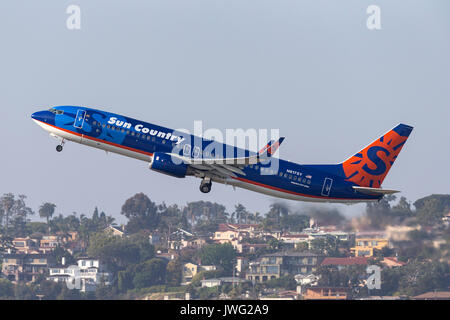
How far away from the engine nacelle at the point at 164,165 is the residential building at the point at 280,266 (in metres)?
52.2

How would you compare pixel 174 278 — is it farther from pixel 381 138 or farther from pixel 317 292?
pixel 381 138

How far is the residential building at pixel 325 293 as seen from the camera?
398 ft

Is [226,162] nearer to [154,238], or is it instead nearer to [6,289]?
[6,289]

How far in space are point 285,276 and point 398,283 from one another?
1810 centimetres

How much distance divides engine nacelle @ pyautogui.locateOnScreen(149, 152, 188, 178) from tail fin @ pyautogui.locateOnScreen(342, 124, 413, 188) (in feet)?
60.8

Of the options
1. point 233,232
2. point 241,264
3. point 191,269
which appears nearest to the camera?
point 191,269

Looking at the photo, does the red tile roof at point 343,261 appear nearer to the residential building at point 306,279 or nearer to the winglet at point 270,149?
the residential building at point 306,279

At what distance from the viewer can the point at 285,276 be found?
131875mm

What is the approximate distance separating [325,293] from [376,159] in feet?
113

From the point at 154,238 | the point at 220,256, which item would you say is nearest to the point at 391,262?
the point at 220,256

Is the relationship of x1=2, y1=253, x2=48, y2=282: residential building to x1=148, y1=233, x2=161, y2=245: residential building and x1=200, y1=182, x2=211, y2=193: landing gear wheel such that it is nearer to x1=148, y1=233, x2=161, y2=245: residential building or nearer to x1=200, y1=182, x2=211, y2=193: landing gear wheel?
x1=148, y1=233, x2=161, y2=245: residential building

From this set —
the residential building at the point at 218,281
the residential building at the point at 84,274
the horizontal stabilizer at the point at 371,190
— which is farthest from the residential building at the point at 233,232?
the horizontal stabilizer at the point at 371,190

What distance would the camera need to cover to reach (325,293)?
122 m

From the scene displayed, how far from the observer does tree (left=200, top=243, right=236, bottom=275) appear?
458 ft
